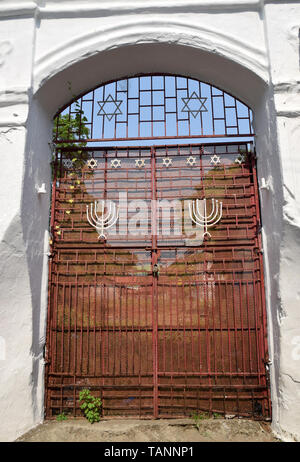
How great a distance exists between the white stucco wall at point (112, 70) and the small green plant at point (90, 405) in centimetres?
43

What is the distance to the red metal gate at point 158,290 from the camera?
3.59m

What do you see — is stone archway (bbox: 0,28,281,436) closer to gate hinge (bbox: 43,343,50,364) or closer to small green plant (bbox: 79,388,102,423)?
gate hinge (bbox: 43,343,50,364)

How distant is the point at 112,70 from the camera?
157 inches

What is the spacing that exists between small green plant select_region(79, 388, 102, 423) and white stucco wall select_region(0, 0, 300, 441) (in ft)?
1.40

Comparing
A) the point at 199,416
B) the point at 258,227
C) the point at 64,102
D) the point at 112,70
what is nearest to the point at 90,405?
the point at 199,416

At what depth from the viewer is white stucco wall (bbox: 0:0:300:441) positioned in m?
3.21

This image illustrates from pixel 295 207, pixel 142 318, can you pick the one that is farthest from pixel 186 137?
pixel 142 318

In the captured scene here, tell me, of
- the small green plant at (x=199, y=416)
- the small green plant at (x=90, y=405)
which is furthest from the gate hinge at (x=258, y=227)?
the small green plant at (x=90, y=405)

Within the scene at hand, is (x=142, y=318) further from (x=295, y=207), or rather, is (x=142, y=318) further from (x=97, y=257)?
(x=295, y=207)

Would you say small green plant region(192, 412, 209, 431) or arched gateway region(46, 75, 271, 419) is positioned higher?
arched gateway region(46, 75, 271, 419)

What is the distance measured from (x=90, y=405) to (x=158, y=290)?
134cm

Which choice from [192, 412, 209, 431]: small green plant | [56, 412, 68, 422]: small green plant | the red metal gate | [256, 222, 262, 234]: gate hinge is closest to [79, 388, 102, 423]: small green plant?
the red metal gate

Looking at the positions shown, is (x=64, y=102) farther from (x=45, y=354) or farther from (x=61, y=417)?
(x=61, y=417)

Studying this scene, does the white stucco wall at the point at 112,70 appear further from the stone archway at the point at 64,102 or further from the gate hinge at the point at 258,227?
the gate hinge at the point at 258,227
